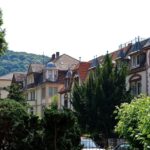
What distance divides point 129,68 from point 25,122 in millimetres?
30724

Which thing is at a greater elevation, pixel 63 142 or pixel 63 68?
pixel 63 68

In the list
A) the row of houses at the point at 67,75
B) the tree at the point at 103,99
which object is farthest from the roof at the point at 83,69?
the tree at the point at 103,99

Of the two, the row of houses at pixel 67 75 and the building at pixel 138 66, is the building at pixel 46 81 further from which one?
the building at pixel 138 66

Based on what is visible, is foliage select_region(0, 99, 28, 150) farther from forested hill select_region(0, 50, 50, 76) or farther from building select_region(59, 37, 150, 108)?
forested hill select_region(0, 50, 50, 76)

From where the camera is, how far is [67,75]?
241ft

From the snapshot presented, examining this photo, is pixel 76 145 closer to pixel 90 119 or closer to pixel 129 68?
pixel 90 119

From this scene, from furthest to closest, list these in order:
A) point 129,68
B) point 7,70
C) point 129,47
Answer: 1. point 7,70
2. point 129,47
3. point 129,68

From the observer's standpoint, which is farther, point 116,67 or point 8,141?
point 116,67

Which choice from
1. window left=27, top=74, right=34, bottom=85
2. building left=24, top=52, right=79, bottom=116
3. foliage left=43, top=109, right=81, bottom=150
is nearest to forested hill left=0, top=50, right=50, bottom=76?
window left=27, top=74, right=34, bottom=85

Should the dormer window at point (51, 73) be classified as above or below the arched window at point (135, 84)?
above

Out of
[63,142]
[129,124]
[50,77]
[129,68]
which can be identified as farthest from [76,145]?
[50,77]

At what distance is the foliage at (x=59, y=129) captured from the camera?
72.8 ft

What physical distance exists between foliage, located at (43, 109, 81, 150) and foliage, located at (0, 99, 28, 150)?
40.9 inches

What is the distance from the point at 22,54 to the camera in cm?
15688
